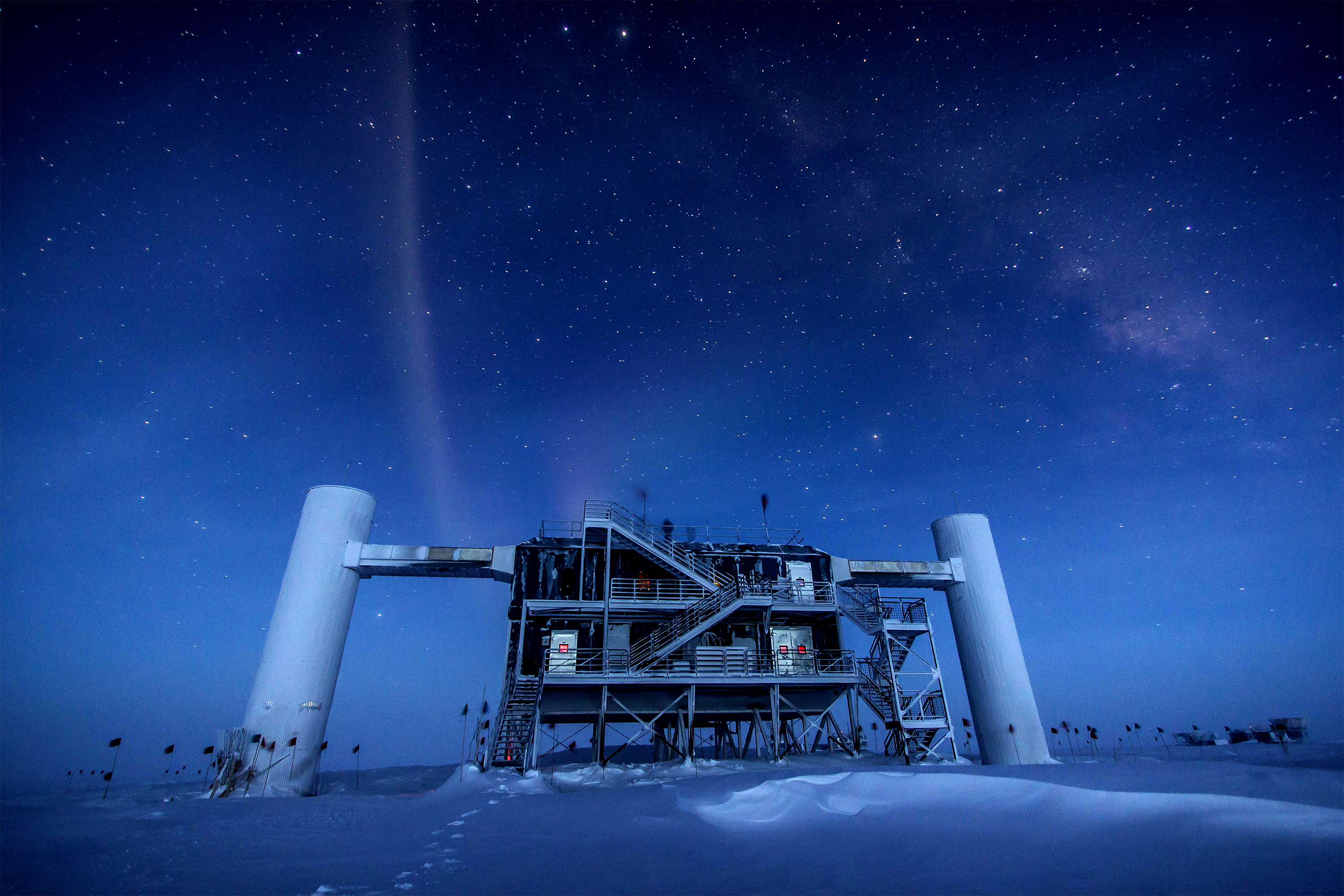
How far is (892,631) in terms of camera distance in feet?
95.0

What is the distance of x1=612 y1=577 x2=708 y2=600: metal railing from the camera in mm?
27797

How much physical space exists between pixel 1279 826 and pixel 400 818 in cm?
1260

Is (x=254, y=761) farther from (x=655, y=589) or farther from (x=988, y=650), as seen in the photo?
(x=988, y=650)

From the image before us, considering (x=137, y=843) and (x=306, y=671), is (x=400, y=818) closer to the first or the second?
(x=137, y=843)

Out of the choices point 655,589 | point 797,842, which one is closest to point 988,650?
point 655,589

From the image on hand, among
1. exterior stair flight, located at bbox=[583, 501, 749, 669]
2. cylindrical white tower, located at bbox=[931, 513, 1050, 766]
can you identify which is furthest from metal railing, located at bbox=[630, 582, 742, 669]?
cylindrical white tower, located at bbox=[931, 513, 1050, 766]

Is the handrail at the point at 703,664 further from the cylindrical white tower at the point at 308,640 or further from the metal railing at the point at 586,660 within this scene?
the cylindrical white tower at the point at 308,640

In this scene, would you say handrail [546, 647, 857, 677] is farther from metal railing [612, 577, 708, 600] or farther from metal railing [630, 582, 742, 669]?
metal railing [612, 577, 708, 600]

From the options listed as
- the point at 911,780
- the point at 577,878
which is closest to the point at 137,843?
the point at 577,878

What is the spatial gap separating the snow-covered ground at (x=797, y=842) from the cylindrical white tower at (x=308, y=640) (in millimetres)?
12603

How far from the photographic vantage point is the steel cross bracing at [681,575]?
25219 millimetres

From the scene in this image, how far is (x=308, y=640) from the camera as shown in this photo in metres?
24.8

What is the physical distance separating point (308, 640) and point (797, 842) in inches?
1007

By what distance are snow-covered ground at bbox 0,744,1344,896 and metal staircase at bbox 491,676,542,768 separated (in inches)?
434
